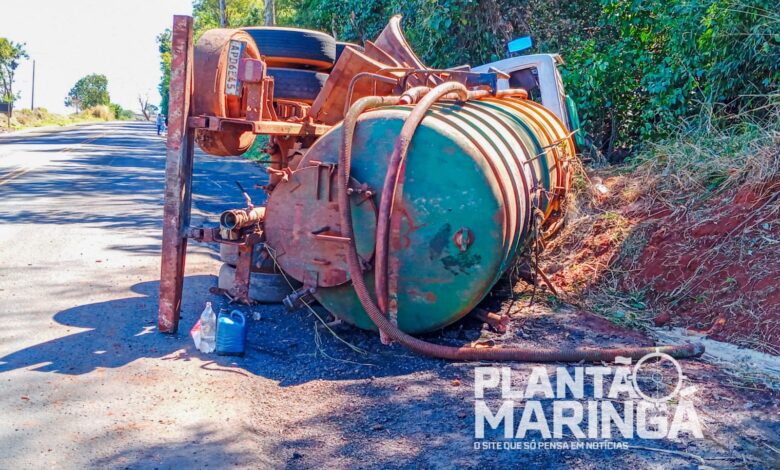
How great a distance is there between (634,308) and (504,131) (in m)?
1.88

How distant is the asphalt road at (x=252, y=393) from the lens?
3.50 m

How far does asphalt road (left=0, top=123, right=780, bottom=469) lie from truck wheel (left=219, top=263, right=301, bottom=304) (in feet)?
0.36

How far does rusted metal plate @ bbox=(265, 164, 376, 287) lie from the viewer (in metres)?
4.85

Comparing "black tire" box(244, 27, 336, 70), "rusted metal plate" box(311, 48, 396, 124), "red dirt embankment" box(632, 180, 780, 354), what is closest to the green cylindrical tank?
"rusted metal plate" box(311, 48, 396, 124)

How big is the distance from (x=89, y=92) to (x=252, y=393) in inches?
4502

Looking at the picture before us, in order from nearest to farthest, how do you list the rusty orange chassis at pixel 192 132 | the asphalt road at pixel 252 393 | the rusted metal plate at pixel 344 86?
1. the asphalt road at pixel 252 393
2. the rusty orange chassis at pixel 192 132
3. the rusted metal plate at pixel 344 86

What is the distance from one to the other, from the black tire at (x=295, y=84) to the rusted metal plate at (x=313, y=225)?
7.52 ft

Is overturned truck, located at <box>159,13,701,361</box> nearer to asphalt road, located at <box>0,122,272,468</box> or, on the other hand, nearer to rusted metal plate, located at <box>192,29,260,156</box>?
rusted metal plate, located at <box>192,29,260,156</box>

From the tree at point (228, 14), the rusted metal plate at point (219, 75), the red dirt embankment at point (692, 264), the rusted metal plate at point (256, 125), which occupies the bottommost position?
the red dirt embankment at point (692, 264)

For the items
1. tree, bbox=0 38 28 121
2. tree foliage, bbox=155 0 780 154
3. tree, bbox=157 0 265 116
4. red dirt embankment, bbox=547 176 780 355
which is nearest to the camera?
red dirt embankment, bbox=547 176 780 355

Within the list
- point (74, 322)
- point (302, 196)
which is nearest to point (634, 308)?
point (302, 196)

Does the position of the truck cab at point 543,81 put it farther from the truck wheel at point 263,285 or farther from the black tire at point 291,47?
the truck wheel at point 263,285

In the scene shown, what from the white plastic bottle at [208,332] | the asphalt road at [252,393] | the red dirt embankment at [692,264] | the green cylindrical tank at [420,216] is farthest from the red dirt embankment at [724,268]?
the white plastic bottle at [208,332]

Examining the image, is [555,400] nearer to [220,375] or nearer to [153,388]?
[220,375]
